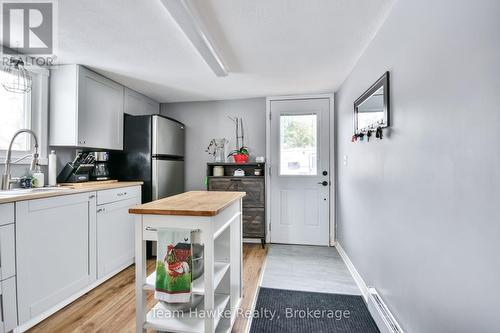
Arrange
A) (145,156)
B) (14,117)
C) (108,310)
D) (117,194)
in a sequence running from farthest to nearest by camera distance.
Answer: (145,156) → (117,194) → (14,117) → (108,310)

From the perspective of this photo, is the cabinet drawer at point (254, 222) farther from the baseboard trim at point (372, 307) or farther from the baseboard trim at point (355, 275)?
the baseboard trim at point (372, 307)

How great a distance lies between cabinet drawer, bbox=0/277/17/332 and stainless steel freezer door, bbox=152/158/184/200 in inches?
62.5

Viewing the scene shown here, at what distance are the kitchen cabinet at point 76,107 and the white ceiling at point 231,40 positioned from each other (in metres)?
0.17

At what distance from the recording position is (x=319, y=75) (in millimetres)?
2834

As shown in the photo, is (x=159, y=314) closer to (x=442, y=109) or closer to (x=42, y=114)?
(x=442, y=109)

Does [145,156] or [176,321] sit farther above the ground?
[145,156]

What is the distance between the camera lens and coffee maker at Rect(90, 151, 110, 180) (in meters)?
2.77

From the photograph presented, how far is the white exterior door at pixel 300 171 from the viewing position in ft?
11.7

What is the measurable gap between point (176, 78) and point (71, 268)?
2.23 m

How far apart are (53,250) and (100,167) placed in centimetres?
118

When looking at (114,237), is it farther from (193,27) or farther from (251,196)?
(193,27)

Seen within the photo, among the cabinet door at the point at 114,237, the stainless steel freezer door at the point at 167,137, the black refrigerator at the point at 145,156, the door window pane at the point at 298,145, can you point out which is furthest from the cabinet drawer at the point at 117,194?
the door window pane at the point at 298,145

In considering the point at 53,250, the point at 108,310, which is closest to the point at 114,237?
the point at 53,250

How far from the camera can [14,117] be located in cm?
226
